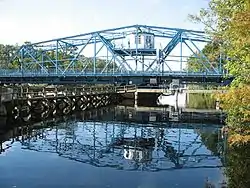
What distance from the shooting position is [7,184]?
12.2 m

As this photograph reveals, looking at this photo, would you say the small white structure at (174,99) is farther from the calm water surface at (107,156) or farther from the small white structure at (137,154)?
the small white structure at (137,154)

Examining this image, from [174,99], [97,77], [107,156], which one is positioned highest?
[97,77]

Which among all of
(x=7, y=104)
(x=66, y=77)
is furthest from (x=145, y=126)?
(x=66, y=77)

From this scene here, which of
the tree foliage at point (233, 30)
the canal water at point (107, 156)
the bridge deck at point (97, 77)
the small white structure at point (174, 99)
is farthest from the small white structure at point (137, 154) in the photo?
the small white structure at point (174, 99)

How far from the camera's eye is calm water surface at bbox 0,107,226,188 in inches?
515

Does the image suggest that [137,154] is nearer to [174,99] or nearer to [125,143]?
[125,143]

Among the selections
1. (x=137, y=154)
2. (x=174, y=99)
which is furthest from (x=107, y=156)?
(x=174, y=99)

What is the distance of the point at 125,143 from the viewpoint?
70.5 feet

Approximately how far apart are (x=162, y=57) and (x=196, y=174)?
181 feet

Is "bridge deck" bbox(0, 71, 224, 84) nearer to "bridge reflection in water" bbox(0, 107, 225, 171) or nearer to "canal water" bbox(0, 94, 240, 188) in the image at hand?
"bridge reflection in water" bbox(0, 107, 225, 171)

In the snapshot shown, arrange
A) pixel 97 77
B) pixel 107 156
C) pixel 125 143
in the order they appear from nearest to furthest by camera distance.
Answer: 1. pixel 107 156
2. pixel 125 143
3. pixel 97 77

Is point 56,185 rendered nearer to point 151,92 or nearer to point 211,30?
point 211,30

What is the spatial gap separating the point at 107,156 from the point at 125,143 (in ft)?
13.1

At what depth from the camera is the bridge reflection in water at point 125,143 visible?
16453mm
